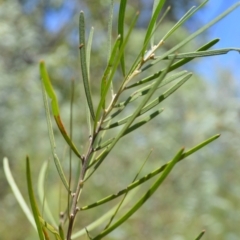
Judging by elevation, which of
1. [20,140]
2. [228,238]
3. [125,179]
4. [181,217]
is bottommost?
[228,238]

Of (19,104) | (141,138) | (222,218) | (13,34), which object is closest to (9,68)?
(13,34)

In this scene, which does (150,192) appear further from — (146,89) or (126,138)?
(126,138)

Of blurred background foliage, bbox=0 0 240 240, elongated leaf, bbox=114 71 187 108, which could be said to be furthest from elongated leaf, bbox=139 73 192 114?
blurred background foliage, bbox=0 0 240 240

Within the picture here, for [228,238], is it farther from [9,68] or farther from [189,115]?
[9,68]

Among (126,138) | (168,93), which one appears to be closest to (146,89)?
(168,93)

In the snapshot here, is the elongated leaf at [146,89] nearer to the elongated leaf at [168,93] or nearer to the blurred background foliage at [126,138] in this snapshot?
the elongated leaf at [168,93]

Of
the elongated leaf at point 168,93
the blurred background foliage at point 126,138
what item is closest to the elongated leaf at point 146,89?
the elongated leaf at point 168,93

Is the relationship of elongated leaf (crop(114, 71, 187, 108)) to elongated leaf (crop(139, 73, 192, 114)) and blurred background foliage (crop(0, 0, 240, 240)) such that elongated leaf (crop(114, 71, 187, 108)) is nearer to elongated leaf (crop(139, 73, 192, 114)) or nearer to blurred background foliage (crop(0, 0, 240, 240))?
elongated leaf (crop(139, 73, 192, 114))

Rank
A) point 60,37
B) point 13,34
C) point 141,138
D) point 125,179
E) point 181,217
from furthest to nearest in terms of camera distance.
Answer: point 60,37
point 13,34
point 141,138
point 125,179
point 181,217
